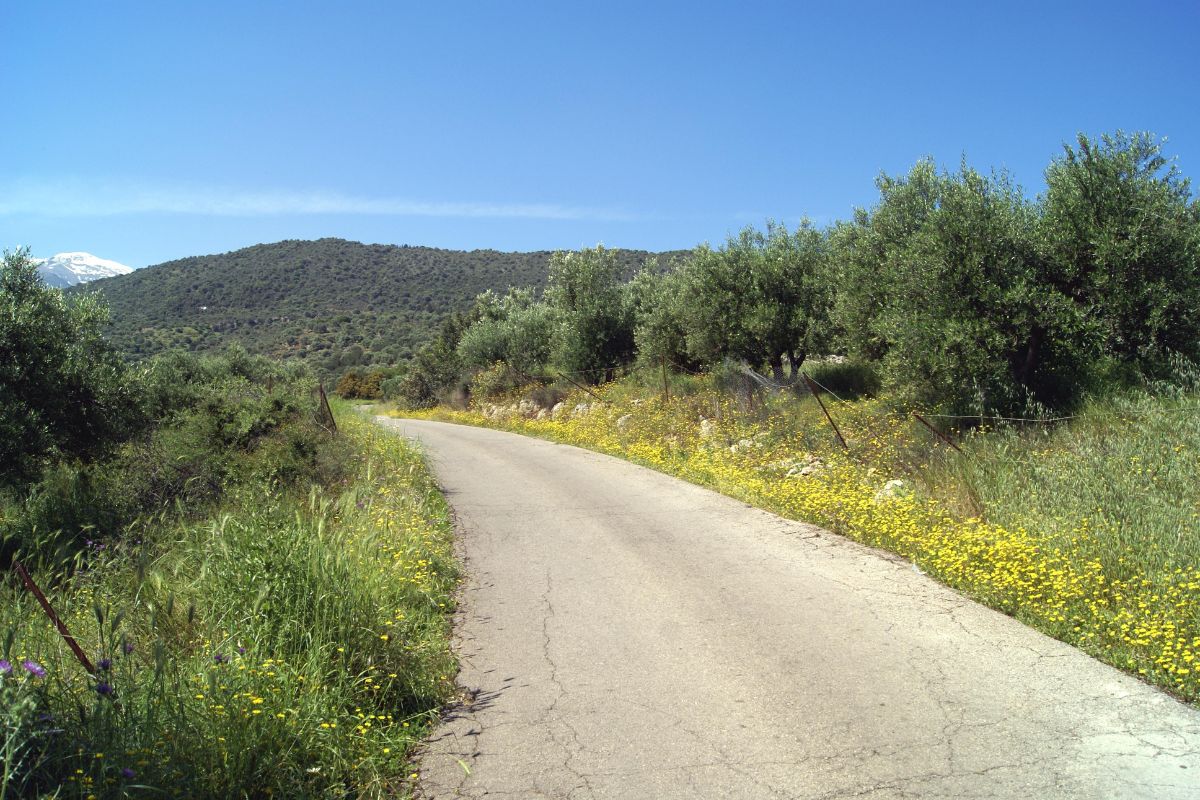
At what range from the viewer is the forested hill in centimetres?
6444

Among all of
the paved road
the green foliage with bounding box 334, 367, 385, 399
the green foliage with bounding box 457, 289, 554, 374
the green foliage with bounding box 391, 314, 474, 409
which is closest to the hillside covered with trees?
the paved road

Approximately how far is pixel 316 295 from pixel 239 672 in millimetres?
82567

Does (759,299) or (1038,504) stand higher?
(759,299)

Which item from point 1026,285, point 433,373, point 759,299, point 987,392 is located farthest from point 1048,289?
point 433,373

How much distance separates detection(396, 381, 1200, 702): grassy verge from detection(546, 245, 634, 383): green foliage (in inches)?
552

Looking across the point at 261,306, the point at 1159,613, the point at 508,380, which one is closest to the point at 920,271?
the point at 1159,613

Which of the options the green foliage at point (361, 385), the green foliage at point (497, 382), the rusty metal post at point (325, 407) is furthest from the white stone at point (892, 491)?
the green foliage at point (361, 385)

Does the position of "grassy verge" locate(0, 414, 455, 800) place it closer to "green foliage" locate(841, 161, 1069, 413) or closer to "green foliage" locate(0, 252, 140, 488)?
"green foliage" locate(0, 252, 140, 488)

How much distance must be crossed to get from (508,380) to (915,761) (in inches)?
1229

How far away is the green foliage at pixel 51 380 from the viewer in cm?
1082

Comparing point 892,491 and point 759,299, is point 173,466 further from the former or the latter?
point 759,299

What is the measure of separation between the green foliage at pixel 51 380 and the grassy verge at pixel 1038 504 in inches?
397

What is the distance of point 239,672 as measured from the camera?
13.9 feet

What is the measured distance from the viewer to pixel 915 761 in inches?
157
